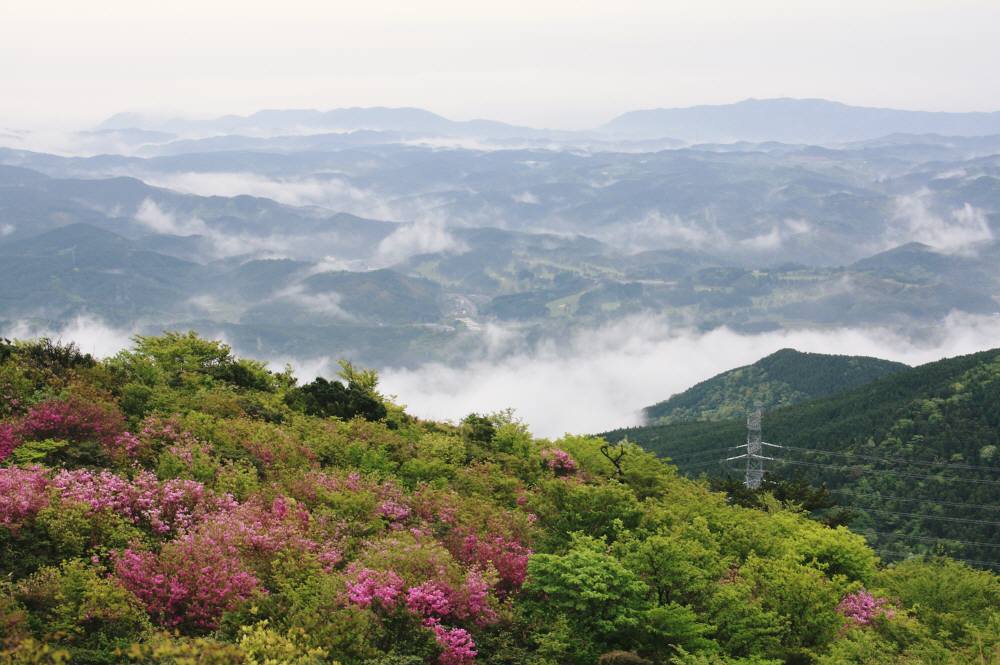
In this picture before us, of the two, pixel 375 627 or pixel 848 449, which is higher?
pixel 375 627

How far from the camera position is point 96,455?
79.7ft

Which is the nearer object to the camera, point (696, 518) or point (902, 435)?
point (696, 518)

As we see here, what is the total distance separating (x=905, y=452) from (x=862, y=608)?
123 meters

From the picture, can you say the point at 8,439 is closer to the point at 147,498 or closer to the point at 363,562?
the point at 147,498

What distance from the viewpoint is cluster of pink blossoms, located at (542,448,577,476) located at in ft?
123

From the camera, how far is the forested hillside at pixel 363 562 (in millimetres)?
16641

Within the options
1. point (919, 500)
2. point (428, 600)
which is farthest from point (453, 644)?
point (919, 500)

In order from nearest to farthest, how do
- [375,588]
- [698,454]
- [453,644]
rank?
[453,644], [375,588], [698,454]

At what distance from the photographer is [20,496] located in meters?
19.2

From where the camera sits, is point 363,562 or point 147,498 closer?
point 363,562

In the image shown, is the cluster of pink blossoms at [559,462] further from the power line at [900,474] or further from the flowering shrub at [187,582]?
the power line at [900,474]

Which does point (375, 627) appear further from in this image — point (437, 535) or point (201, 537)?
point (437, 535)

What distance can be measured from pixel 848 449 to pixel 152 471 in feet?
453

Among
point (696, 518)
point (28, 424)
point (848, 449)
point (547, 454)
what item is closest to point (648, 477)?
point (547, 454)
